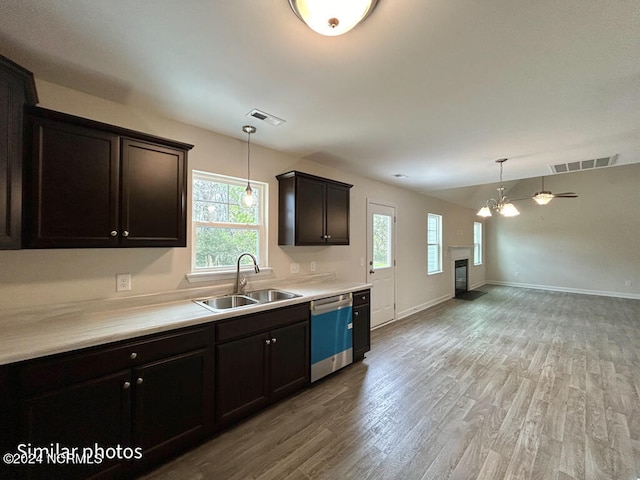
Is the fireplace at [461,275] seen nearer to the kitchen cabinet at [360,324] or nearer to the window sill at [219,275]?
the kitchen cabinet at [360,324]

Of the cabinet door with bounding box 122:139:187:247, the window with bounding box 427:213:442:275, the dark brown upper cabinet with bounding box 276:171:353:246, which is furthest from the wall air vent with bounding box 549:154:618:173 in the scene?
the cabinet door with bounding box 122:139:187:247

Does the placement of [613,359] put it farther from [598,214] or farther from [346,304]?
[598,214]

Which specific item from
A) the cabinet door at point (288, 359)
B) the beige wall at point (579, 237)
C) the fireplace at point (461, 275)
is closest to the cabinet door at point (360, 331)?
the cabinet door at point (288, 359)

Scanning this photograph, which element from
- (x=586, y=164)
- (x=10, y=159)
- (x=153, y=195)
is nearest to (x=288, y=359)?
(x=153, y=195)

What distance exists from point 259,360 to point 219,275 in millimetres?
915

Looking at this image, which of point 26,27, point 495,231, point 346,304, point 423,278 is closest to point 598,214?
point 495,231

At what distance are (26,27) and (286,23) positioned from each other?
132 cm

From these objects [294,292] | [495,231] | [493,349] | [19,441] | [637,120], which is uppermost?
[637,120]

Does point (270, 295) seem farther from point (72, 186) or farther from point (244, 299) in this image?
point (72, 186)

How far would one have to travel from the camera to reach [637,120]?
2.28m

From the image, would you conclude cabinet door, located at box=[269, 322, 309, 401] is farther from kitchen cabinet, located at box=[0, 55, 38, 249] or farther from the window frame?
the window frame

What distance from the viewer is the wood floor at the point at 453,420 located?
174cm

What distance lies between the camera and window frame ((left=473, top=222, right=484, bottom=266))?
8.59 m

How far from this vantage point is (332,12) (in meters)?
1.13
